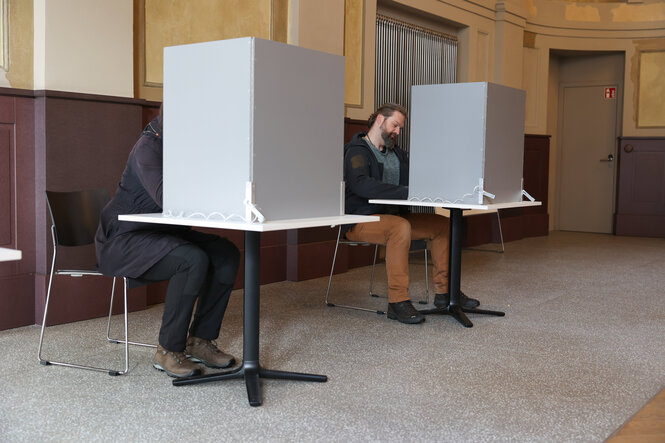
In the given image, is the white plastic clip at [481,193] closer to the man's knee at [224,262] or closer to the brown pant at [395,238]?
the brown pant at [395,238]

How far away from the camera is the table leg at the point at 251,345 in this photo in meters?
2.78

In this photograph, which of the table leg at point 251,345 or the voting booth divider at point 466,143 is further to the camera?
the voting booth divider at point 466,143

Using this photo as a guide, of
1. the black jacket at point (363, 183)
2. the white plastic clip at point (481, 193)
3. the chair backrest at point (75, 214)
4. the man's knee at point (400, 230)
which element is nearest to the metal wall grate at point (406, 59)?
the black jacket at point (363, 183)

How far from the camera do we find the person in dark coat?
2.83 metres

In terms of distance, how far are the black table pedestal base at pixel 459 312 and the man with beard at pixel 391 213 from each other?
12cm

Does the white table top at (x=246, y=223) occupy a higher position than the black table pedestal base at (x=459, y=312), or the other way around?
the white table top at (x=246, y=223)

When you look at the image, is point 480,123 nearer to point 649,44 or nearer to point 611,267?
point 611,267

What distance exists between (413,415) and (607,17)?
791 cm

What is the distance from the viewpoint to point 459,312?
4.10m

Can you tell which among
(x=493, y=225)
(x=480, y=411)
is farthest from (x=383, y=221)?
(x=493, y=225)

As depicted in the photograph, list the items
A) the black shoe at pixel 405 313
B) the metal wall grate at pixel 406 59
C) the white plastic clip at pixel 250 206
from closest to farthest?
the white plastic clip at pixel 250 206 → the black shoe at pixel 405 313 → the metal wall grate at pixel 406 59

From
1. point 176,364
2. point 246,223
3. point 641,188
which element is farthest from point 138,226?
point 641,188

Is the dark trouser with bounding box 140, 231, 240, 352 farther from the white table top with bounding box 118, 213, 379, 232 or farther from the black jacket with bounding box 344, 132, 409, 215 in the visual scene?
the black jacket with bounding box 344, 132, 409, 215

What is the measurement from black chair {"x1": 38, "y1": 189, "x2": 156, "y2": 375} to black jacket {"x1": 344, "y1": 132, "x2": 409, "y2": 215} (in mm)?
1326
